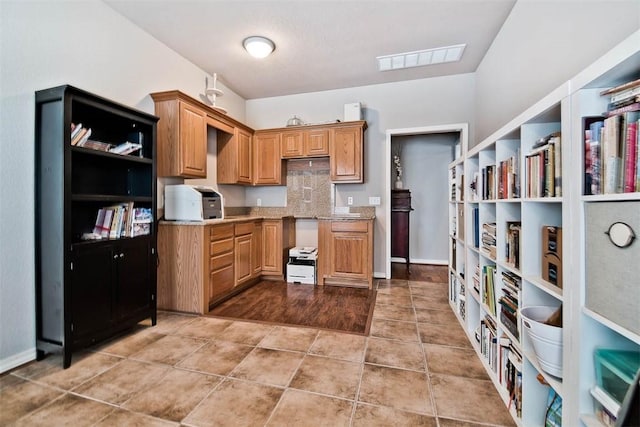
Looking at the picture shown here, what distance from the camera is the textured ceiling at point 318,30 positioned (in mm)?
2324

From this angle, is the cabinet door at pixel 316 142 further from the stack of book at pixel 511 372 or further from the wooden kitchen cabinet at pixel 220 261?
the stack of book at pixel 511 372

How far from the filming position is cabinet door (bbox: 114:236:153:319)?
6.79 ft

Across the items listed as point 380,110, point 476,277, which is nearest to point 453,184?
point 476,277

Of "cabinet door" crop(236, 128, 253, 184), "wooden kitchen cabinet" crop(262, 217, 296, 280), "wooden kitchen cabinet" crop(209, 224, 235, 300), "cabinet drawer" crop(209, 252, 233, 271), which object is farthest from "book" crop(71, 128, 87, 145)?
"wooden kitchen cabinet" crop(262, 217, 296, 280)

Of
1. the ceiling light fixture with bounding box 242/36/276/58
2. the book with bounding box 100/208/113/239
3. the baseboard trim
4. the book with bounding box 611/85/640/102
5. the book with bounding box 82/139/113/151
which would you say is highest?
the ceiling light fixture with bounding box 242/36/276/58

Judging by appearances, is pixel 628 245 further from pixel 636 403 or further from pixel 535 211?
pixel 535 211

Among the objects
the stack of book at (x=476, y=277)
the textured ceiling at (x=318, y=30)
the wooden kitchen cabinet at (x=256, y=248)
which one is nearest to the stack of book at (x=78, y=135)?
the textured ceiling at (x=318, y=30)

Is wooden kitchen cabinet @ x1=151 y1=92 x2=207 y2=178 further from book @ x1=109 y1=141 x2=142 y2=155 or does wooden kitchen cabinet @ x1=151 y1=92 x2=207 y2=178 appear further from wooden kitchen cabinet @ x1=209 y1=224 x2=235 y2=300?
wooden kitchen cabinet @ x1=209 y1=224 x2=235 y2=300

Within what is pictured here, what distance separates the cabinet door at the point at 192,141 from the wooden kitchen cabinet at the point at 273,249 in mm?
1180

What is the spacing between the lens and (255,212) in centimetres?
437

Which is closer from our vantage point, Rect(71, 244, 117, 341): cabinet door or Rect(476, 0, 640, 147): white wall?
Rect(476, 0, 640, 147): white wall

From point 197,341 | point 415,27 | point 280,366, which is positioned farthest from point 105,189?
point 415,27

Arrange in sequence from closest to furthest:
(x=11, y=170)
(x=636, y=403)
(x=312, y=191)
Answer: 1. (x=636, y=403)
2. (x=11, y=170)
3. (x=312, y=191)

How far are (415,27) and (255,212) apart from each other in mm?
3230
